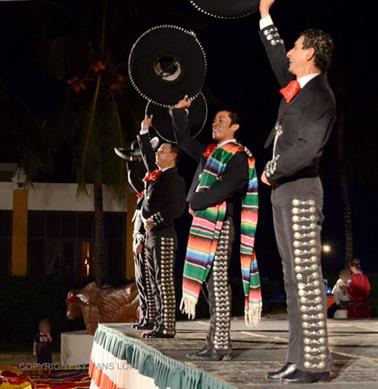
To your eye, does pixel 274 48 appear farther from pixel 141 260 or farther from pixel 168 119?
pixel 141 260

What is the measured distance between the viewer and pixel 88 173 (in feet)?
68.2

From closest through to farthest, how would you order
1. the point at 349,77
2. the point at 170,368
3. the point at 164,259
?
the point at 170,368 < the point at 164,259 < the point at 349,77

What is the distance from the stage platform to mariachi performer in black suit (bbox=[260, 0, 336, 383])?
182 millimetres

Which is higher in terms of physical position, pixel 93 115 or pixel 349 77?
pixel 349 77

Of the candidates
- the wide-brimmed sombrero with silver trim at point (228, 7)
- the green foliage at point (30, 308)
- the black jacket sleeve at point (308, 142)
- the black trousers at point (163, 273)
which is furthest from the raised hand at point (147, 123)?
the green foliage at point (30, 308)

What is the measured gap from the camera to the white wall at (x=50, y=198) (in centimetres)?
2439

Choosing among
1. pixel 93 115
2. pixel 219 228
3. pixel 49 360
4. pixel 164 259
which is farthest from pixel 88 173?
pixel 219 228

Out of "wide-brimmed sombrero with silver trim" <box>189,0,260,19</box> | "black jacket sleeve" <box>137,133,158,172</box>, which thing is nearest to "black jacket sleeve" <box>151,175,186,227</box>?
"black jacket sleeve" <box>137,133,158,172</box>

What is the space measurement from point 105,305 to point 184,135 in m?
7.76

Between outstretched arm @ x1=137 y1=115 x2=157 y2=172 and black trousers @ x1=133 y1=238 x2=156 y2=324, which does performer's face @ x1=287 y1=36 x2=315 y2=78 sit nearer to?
outstretched arm @ x1=137 y1=115 x2=157 y2=172

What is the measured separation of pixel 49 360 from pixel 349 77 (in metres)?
13.0

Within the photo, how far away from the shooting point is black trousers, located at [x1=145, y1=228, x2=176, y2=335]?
7.22 meters

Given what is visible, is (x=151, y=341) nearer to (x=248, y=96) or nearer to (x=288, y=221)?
A: (x=288, y=221)

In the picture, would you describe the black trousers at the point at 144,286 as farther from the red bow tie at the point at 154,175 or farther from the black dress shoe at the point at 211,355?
the black dress shoe at the point at 211,355
